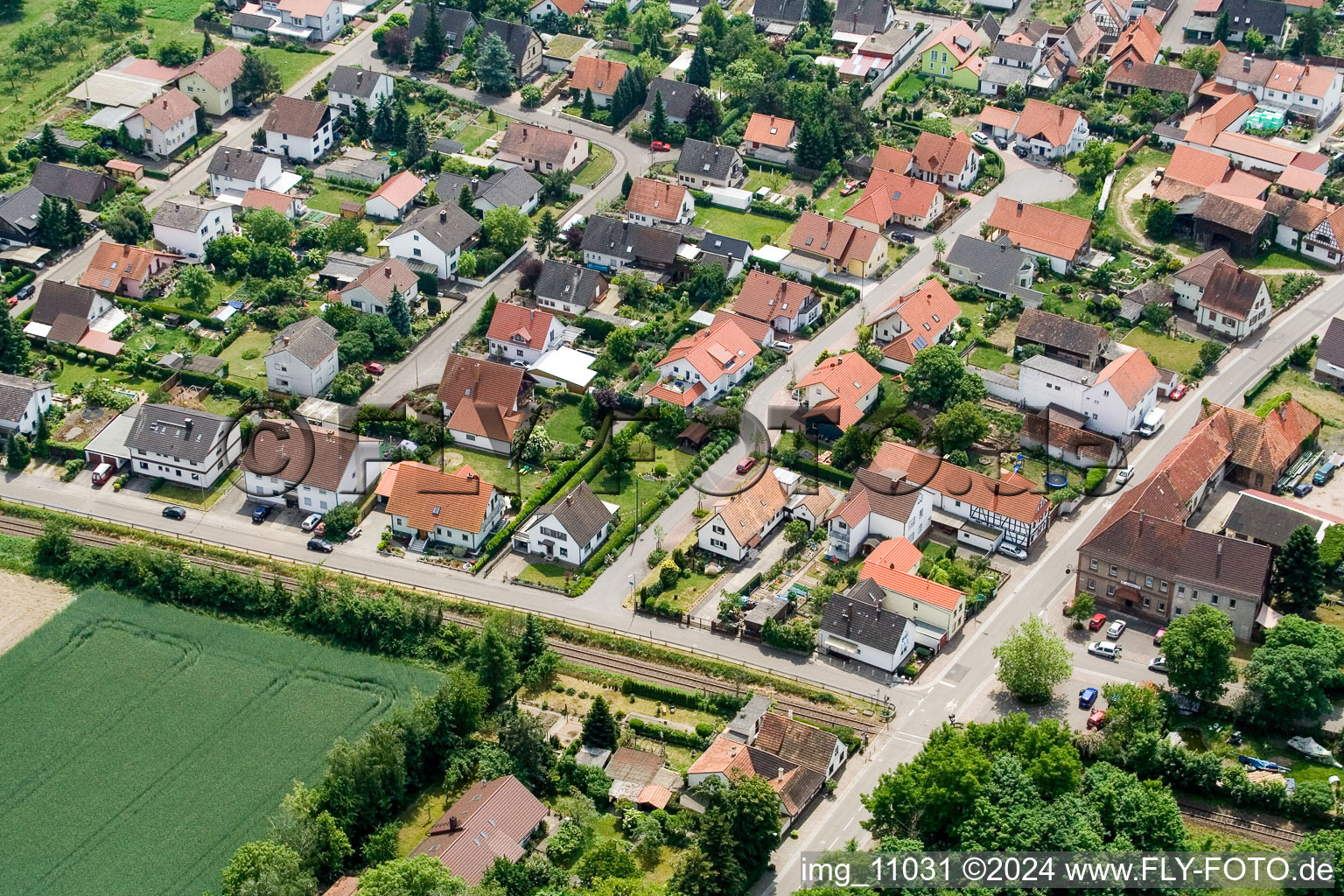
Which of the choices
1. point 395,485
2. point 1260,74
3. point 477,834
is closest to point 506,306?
point 395,485

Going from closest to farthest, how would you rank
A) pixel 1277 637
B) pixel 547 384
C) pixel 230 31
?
pixel 1277 637 < pixel 547 384 < pixel 230 31

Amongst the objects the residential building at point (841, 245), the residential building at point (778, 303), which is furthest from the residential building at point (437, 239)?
the residential building at point (841, 245)

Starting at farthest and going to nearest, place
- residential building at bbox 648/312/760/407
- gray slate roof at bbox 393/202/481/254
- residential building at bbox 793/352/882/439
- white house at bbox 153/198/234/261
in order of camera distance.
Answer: white house at bbox 153/198/234/261
gray slate roof at bbox 393/202/481/254
residential building at bbox 648/312/760/407
residential building at bbox 793/352/882/439

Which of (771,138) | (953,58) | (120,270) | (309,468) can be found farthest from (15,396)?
(953,58)

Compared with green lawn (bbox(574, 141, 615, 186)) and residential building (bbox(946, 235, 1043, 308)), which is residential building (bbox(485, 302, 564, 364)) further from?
residential building (bbox(946, 235, 1043, 308))

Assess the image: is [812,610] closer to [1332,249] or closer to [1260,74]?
[1332,249]

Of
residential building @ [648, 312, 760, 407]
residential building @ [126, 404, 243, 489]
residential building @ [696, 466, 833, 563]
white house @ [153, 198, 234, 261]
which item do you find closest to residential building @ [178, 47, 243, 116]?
white house @ [153, 198, 234, 261]
